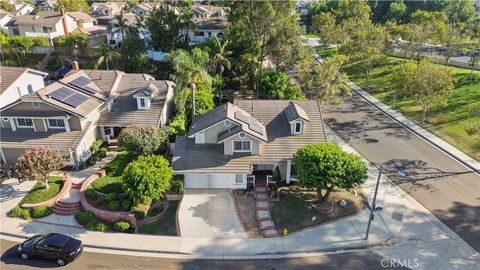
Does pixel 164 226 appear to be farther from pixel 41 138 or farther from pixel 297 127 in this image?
pixel 41 138

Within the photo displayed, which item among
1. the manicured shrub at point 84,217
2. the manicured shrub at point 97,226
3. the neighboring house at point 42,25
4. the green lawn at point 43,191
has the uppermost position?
the neighboring house at point 42,25

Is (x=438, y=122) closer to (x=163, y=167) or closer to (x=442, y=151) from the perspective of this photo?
(x=442, y=151)

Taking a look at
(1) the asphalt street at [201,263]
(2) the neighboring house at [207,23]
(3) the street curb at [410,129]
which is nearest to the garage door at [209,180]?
(1) the asphalt street at [201,263]

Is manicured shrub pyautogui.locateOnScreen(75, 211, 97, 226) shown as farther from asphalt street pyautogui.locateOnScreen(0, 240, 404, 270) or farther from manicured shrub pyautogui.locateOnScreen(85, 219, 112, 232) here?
asphalt street pyautogui.locateOnScreen(0, 240, 404, 270)

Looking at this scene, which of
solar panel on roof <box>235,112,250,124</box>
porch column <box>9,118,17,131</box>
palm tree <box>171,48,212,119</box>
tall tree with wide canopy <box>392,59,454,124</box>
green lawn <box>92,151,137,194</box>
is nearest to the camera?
green lawn <box>92,151,137,194</box>

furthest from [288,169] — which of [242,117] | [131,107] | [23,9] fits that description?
[23,9]

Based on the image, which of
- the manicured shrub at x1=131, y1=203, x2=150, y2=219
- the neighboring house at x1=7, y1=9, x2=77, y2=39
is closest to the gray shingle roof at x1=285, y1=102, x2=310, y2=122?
the manicured shrub at x1=131, y1=203, x2=150, y2=219

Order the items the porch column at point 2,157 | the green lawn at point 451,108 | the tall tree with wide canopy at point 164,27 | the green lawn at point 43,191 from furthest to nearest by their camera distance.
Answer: the tall tree with wide canopy at point 164,27 → the green lawn at point 451,108 → the porch column at point 2,157 → the green lawn at point 43,191

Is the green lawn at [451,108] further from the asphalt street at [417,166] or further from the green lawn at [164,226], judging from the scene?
the green lawn at [164,226]
